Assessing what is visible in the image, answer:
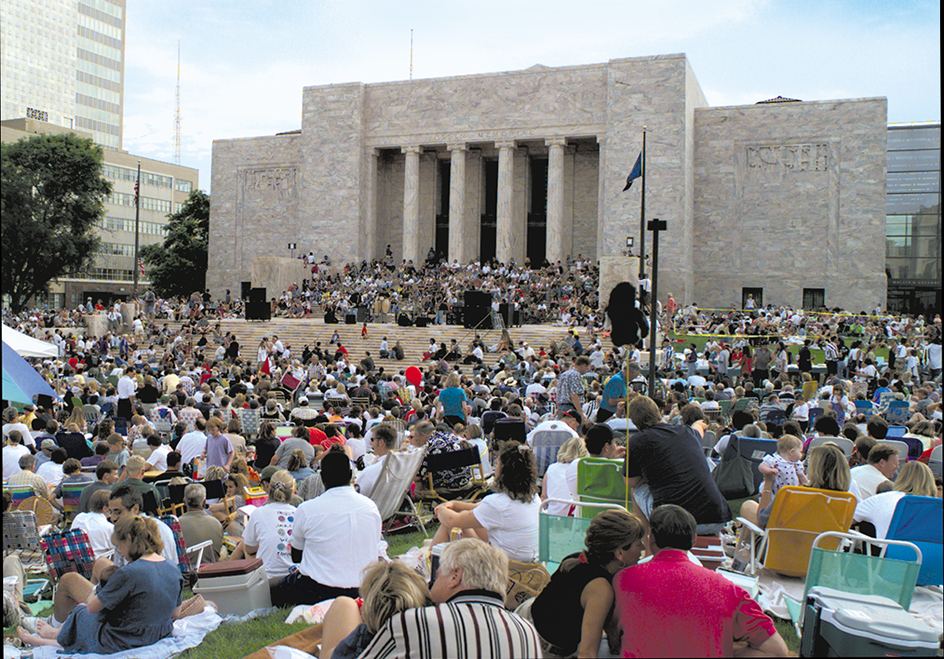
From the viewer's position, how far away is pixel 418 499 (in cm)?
891

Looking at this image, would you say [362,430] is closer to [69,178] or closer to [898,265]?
[69,178]

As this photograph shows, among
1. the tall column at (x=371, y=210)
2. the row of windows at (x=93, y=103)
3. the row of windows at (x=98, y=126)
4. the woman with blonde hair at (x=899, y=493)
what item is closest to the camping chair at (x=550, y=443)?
the woman with blonde hair at (x=899, y=493)

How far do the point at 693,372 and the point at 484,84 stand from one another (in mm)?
22887

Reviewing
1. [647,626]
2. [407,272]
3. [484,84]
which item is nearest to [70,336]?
[407,272]

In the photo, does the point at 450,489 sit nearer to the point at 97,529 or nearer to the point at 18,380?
the point at 97,529

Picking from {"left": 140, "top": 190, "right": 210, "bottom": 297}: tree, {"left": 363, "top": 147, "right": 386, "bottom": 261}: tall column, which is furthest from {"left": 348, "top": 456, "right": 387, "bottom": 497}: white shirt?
{"left": 140, "top": 190, "right": 210, "bottom": 297}: tree

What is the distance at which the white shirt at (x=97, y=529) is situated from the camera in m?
6.20

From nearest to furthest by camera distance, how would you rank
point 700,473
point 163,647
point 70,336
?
point 163,647 → point 700,473 → point 70,336

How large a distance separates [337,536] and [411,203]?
1457 inches

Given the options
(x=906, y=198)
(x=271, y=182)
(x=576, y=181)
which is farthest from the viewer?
(x=906, y=198)

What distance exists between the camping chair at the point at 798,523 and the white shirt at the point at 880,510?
0.13 meters

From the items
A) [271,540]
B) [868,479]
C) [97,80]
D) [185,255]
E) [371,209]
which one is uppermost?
[371,209]

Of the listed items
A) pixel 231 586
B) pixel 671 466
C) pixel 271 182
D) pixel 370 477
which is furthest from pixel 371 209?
pixel 671 466

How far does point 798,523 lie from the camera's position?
5684mm
